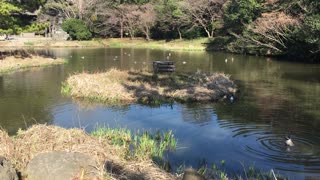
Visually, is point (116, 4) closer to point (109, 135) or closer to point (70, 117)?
point (70, 117)

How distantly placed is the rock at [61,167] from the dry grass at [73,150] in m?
0.22

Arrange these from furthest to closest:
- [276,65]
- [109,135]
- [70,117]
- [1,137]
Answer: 1. [276,65]
2. [70,117]
3. [109,135]
4. [1,137]

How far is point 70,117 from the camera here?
1566cm

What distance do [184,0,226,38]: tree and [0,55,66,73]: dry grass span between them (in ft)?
76.3

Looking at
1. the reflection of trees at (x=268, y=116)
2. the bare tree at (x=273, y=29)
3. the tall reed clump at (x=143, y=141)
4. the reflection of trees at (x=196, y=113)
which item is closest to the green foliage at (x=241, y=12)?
the bare tree at (x=273, y=29)

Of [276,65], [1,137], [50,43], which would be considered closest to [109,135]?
[1,137]

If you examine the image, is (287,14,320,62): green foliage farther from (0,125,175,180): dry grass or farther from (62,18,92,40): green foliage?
(62,18,92,40): green foliage

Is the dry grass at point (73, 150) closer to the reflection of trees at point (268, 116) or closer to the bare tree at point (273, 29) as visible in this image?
the reflection of trees at point (268, 116)

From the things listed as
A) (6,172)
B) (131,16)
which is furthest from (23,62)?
(131,16)

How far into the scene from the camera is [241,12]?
1687 inches

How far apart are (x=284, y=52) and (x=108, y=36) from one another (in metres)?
29.6

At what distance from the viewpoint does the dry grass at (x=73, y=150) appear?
25.4 feet

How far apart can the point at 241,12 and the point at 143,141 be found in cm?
3433

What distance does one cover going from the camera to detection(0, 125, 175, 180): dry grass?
7.73 metres
